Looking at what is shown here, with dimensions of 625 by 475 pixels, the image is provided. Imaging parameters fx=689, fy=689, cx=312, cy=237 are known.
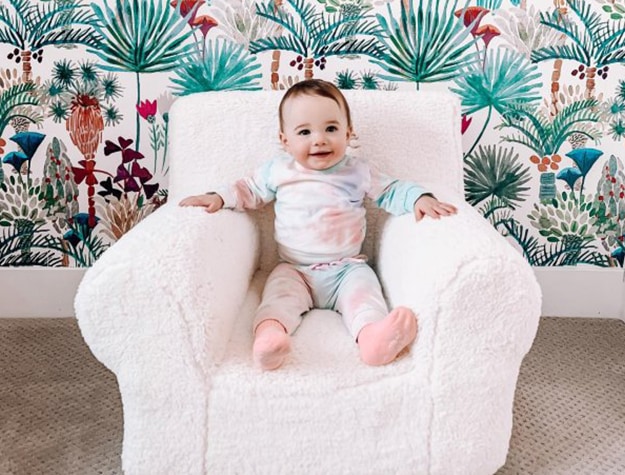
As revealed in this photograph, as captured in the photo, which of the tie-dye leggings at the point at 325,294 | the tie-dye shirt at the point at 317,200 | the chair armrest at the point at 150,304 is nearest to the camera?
the chair armrest at the point at 150,304

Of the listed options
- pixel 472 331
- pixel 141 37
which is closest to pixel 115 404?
pixel 472 331

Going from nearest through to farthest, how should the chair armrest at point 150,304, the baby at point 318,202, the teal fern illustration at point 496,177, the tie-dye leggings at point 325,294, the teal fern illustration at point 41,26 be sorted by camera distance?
1. the chair armrest at point 150,304
2. the tie-dye leggings at point 325,294
3. the baby at point 318,202
4. the teal fern illustration at point 41,26
5. the teal fern illustration at point 496,177

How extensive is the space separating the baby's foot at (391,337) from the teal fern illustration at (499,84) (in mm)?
949

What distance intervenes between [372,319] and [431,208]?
0.27m

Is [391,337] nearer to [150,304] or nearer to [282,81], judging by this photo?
[150,304]

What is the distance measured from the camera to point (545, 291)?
6.86 ft

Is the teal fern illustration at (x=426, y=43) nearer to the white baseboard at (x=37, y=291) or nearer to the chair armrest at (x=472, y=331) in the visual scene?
the chair armrest at (x=472, y=331)

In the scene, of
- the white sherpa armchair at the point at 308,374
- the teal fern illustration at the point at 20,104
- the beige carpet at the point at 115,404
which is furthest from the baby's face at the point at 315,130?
the teal fern illustration at the point at 20,104

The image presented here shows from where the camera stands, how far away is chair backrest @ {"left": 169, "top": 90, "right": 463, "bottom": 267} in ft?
5.36

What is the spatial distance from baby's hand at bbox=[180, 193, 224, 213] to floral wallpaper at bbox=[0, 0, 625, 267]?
54cm

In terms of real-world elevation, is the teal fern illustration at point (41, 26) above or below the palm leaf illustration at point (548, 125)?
above

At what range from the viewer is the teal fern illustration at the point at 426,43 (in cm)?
187

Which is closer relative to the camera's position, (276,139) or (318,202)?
(318,202)

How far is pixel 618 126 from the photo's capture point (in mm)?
1959
